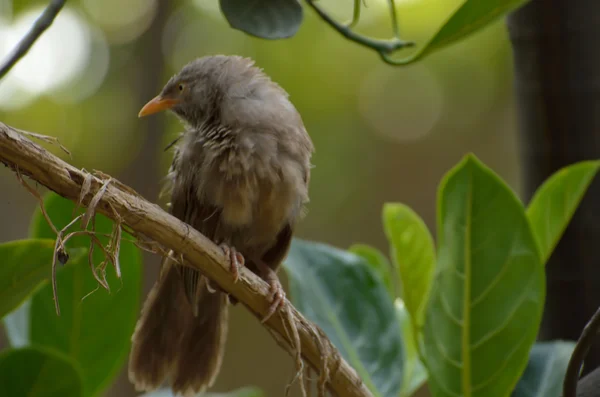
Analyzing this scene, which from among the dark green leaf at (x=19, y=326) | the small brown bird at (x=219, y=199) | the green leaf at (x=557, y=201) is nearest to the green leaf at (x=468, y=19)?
the green leaf at (x=557, y=201)

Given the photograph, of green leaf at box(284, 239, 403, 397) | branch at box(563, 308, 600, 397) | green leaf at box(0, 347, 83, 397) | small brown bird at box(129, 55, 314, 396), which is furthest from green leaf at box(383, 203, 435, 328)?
green leaf at box(0, 347, 83, 397)

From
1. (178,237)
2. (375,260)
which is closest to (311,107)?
(375,260)

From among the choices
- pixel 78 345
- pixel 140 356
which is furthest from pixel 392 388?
pixel 78 345

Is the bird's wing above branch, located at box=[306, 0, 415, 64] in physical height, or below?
below

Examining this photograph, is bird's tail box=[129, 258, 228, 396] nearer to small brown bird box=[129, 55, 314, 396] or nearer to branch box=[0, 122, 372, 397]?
small brown bird box=[129, 55, 314, 396]

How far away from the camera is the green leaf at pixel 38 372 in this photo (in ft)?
4.55

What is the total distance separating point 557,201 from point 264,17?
0.91 metres

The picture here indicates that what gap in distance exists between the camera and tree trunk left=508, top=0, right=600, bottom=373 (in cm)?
197

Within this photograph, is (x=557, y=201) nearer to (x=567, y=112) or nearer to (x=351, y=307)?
(x=567, y=112)

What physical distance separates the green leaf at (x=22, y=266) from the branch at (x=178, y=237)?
0.15 metres

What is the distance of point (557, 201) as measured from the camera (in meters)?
1.80

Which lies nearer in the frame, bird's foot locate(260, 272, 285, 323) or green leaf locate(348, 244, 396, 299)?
bird's foot locate(260, 272, 285, 323)

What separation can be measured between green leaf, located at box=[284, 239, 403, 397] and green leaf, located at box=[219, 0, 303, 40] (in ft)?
2.58

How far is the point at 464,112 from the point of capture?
8.40 metres
